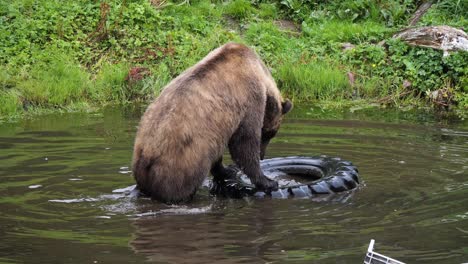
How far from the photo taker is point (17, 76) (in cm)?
1435

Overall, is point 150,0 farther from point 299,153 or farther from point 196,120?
point 196,120

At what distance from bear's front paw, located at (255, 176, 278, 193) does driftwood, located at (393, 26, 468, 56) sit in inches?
261

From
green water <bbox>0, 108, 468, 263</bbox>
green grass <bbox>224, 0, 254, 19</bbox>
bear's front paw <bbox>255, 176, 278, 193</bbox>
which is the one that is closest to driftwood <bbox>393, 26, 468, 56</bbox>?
green water <bbox>0, 108, 468, 263</bbox>

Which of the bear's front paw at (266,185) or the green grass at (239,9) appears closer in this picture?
the bear's front paw at (266,185)

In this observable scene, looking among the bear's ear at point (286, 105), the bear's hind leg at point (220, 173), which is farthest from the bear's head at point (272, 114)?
the bear's hind leg at point (220, 173)

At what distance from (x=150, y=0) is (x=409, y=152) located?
8232mm

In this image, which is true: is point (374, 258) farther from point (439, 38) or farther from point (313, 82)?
point (439, 38)

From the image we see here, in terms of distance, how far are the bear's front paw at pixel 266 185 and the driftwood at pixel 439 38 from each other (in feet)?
21.8

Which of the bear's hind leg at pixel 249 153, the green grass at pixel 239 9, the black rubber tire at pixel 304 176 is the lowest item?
the black rubber tire at pixel 304 176

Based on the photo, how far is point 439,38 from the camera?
14.5 meters

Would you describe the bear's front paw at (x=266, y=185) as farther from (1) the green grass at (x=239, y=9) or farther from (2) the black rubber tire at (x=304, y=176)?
(1) the green grass at (x=239, y=9)

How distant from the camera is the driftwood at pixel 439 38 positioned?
14289mm

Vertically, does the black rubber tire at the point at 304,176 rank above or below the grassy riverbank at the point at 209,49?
below

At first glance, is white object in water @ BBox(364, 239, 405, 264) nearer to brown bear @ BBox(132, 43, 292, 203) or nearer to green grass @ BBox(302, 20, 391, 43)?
brown bear @ BBox(132, 43, 292, 203)
